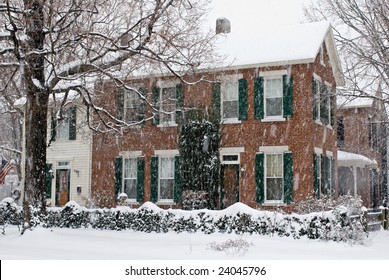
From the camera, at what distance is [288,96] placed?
22.2 metres

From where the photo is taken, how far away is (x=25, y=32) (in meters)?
15.2

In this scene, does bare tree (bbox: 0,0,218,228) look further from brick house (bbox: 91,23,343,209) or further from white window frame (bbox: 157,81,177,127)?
white window frame (bbox: 157,81,177,127)

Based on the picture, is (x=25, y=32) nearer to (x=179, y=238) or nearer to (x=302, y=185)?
(x=179, y=238)

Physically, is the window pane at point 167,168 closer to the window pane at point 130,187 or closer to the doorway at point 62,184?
the window pane at point 130,187

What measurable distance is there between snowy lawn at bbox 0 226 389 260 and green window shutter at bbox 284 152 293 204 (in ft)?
16.3

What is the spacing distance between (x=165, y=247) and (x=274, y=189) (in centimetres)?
949

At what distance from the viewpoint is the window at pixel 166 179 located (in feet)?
80.0

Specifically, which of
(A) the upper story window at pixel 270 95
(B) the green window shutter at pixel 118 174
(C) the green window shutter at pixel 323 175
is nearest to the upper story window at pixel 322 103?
(A) the upper story window at pixel 270 95

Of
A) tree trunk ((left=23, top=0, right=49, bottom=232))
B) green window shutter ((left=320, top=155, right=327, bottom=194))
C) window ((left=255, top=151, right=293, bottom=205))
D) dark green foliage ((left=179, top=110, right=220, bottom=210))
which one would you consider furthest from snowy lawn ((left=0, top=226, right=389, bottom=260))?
green window shutter ((left=320, top=155, right=327, bottom=194))

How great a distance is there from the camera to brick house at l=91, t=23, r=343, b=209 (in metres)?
22.2

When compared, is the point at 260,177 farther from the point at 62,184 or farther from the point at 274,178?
the point at 62,184

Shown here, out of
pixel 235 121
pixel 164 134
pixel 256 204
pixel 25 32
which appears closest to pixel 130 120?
pixel 164 134

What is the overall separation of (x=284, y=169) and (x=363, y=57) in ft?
17.0

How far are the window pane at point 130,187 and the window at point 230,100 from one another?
5307 mm
